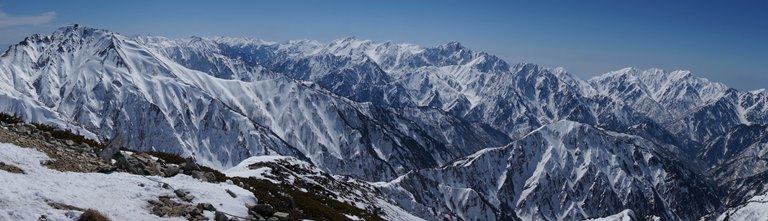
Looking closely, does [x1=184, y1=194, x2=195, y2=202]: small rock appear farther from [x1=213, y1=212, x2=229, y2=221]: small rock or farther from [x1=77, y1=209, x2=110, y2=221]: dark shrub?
[x1=77, y1=209, x2=110, y2=221]: dark shrub

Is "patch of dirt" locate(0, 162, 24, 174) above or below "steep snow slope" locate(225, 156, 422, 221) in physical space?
below

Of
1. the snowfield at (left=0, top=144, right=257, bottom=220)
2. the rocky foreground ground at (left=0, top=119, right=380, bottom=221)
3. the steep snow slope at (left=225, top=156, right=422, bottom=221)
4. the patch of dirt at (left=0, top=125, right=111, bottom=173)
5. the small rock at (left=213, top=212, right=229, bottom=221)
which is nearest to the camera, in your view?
the snowfield at (left=0, top=144, right=257, bottom=220)

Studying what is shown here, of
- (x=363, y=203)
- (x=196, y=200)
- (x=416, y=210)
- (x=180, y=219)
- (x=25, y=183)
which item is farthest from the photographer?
(x=416, y=210)

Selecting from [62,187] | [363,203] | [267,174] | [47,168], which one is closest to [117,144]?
[47,168]

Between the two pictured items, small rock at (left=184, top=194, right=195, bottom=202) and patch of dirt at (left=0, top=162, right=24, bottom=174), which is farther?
small rock at (left=184, top=194, right=195, bottom=202)

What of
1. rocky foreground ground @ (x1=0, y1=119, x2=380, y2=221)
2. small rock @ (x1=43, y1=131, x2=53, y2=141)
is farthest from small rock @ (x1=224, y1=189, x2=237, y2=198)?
small rock @ (x1=43, y1=131, x2=53, y2=141)

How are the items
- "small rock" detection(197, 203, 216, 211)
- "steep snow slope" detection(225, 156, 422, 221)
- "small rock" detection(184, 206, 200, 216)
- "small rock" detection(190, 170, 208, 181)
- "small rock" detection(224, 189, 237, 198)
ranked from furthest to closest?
"steep snow slope" detection(225, 156, 422, 221) → "small rock" detection(190, 170, 208, 181) → "small rock" detection(224, 189, 237, 198) → "small rock" detection(197, 203, 216, 211) → "small rock" detection(184, 206, 200, 216)

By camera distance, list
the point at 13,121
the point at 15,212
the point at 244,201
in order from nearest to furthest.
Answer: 1. the point at 15,212
2. the point at 244,201
3. the point at 13,121

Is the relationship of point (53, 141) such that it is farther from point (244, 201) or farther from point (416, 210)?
point (416, 210)

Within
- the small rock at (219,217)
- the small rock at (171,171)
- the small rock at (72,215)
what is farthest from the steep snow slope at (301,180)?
the small rock at (72,215)
